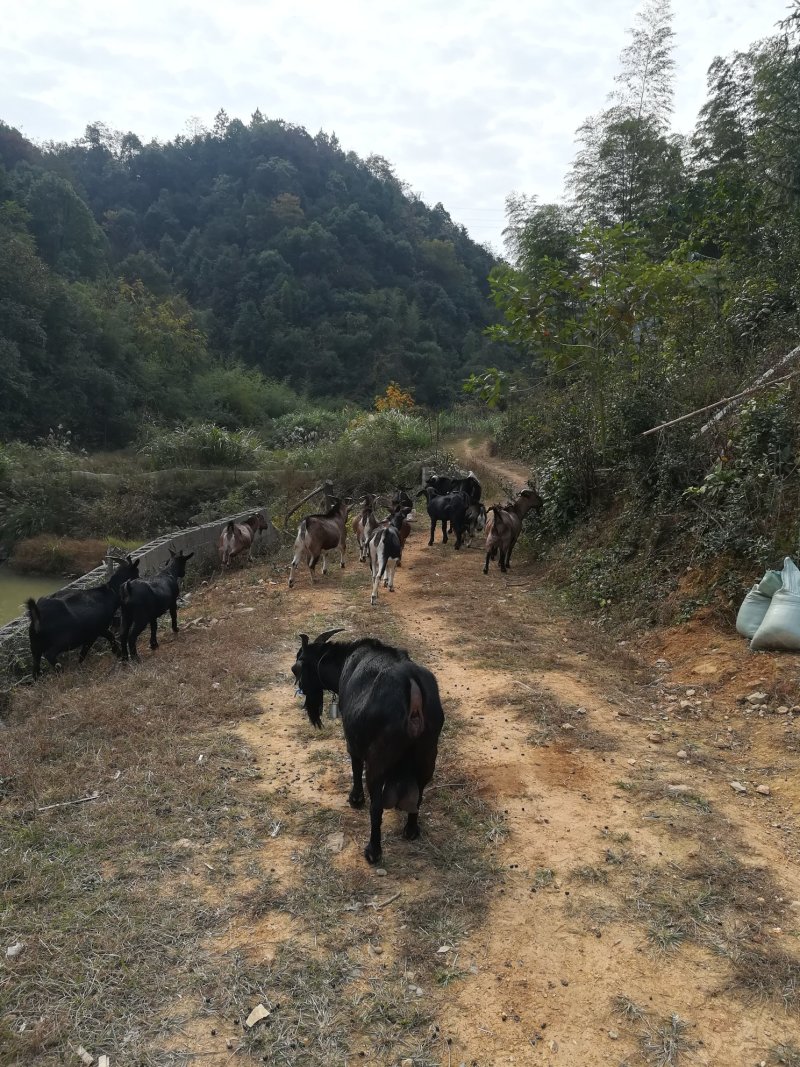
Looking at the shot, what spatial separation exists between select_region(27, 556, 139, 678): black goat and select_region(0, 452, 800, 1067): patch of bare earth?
0.76m

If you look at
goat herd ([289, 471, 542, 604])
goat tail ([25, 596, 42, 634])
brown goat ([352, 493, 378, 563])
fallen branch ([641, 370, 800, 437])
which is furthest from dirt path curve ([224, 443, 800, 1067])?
brown goat ([352, 493, 378, 563])

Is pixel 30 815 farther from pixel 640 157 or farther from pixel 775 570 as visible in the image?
pixel 640 157

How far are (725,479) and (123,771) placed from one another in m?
6.77

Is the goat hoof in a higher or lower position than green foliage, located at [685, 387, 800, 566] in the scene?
lower

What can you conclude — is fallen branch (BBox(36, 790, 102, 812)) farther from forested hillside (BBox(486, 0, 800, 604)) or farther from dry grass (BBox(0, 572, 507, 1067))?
forested hillside (BBox(486, 0, 800, 604))

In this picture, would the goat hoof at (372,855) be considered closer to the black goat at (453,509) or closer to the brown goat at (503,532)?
the brown goat at (503,532)

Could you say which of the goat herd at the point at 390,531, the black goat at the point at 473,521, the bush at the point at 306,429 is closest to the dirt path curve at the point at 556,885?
the goat herd at the point at 390,531

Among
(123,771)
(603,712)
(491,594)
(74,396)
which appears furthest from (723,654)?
(74,396)

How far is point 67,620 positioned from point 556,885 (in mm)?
5801

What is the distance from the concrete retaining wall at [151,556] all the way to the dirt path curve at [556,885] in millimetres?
3470

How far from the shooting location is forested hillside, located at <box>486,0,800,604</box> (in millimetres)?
7328

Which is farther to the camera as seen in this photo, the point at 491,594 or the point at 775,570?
the point at 491,594

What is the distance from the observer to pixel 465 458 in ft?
75.0

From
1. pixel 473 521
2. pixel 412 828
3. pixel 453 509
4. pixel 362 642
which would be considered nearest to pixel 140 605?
pixel 362 642
